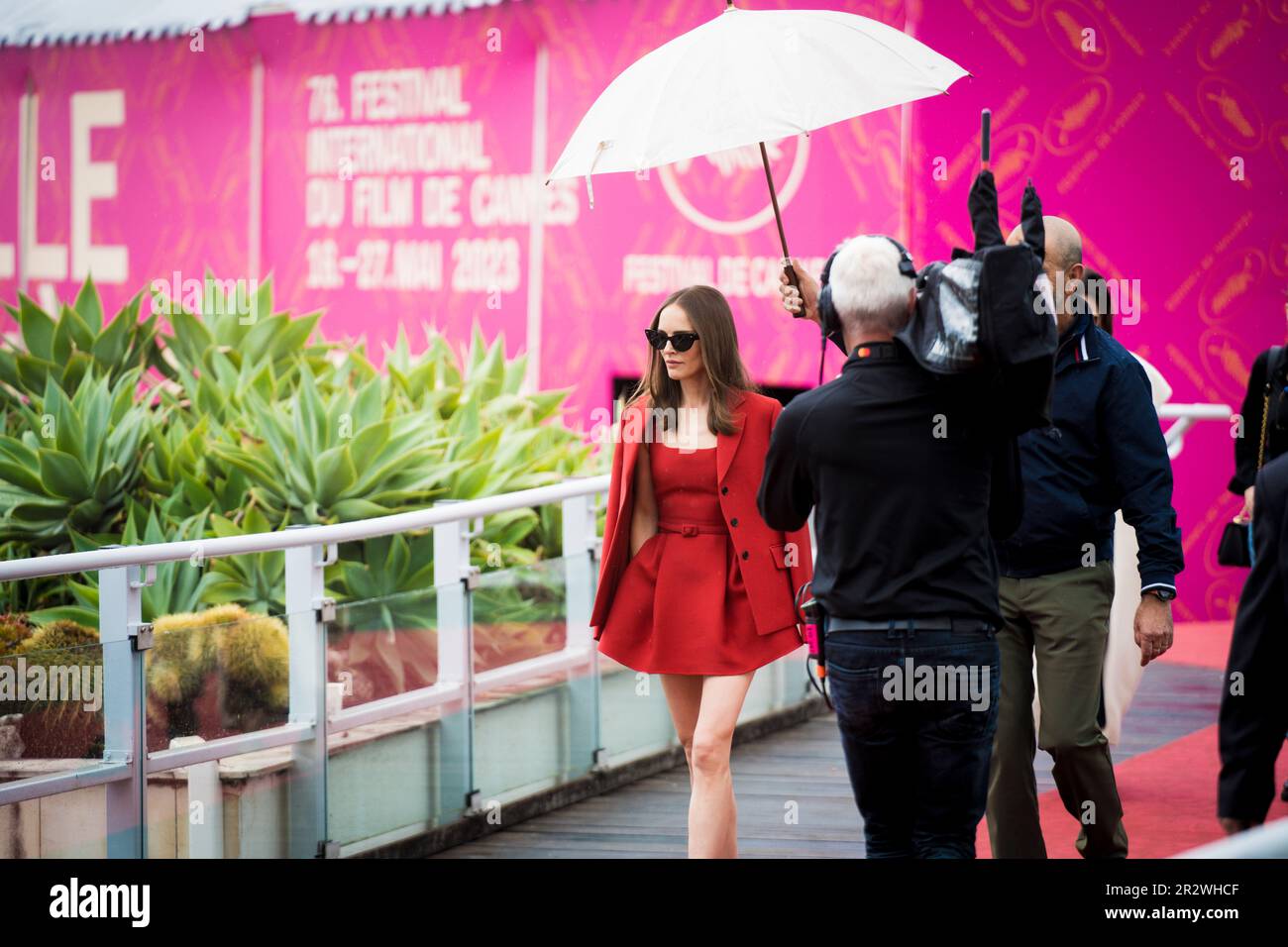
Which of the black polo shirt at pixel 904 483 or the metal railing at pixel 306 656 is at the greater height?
the black polo shirt at pixel 904 483

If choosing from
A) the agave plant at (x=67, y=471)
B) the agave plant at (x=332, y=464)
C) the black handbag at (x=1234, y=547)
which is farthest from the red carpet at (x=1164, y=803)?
the agave plant at (x=67, y=471)

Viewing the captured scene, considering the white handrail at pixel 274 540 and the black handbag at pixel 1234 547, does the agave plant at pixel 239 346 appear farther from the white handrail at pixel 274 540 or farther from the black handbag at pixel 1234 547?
the black handbag at pixel 1234 547

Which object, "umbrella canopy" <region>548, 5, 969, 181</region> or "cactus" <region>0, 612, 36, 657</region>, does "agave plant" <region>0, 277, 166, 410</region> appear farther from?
"umbrella canopy" <region>548, 5, 969, 181</region>

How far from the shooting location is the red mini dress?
423 cm

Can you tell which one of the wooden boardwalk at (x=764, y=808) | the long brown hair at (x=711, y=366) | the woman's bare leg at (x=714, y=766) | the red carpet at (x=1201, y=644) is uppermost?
the long brown hair at (x=711, y=366)

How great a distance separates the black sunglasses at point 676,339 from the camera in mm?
4293

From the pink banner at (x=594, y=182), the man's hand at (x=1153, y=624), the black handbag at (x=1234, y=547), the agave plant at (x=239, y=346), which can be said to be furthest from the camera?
the pink banner at (x=594, y=182)

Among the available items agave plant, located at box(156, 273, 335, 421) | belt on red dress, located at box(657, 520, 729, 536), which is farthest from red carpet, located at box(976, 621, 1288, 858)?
agave plant, located at box(156, 273, 335, 421)

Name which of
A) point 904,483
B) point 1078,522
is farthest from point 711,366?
point 904,483

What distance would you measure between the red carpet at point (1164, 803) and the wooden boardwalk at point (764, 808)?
0.51 ft

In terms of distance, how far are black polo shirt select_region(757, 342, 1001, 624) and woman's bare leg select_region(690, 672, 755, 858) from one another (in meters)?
1.10
